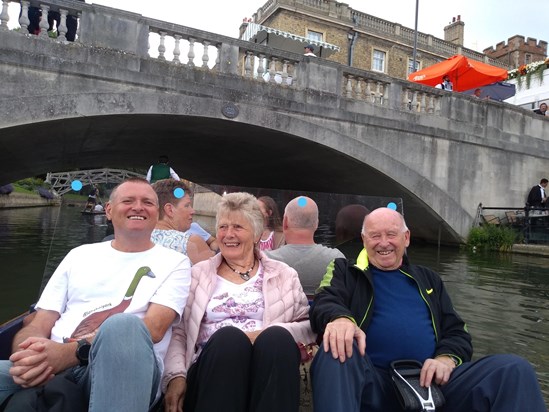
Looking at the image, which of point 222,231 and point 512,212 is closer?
point 222,231

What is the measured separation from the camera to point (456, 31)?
3058 cm

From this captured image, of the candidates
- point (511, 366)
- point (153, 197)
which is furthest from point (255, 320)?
point (511, 366)

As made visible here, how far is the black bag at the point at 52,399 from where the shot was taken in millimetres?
1739

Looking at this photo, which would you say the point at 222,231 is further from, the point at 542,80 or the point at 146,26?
the point at 542,80

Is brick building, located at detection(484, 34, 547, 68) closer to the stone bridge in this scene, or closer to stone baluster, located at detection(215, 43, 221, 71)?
the stone bridge

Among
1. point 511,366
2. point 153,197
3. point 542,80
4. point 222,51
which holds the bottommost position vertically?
point 511,366

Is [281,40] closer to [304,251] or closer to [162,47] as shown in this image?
[162,47]

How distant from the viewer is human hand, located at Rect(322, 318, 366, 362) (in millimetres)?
1953

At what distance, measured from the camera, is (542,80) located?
59.1 feet

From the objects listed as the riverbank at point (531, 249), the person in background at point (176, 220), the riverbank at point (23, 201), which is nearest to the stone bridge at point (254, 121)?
the riverbank at point (531, 249)

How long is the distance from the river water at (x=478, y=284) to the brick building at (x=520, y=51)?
2587 cm

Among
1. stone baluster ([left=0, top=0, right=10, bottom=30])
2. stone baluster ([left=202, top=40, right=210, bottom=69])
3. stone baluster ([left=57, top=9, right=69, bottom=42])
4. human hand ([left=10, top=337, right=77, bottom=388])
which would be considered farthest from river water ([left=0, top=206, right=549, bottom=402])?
stone baluster ([left=202, top=40, right=210, bottom=69])

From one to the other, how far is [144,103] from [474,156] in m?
8.09

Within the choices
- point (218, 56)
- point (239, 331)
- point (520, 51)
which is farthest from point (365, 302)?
point (520, 51)
